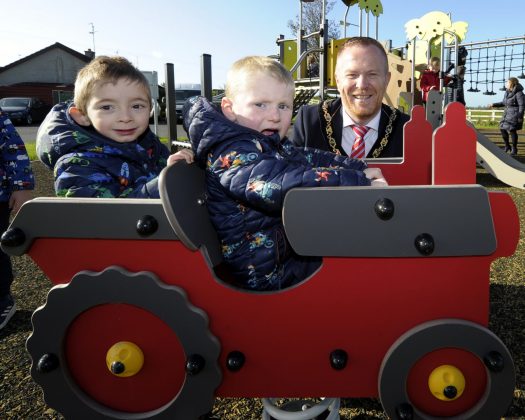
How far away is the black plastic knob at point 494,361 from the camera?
902mm

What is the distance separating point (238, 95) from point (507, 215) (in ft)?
2.19

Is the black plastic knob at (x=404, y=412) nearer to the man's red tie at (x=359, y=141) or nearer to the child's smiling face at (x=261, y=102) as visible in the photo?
the child's smiling face at (x=261, y=102)

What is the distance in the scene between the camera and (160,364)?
3.23 ft

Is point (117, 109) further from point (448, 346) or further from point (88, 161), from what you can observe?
point (448, 346)

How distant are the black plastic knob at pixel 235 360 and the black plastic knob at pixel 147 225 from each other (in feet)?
1.03

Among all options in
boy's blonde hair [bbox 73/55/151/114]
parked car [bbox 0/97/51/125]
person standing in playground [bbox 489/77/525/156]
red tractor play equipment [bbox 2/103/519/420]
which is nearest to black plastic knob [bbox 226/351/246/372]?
red tractor play equipment [bbox 2/103/519/420]

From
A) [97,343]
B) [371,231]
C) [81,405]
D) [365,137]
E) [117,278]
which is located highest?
[365,137]

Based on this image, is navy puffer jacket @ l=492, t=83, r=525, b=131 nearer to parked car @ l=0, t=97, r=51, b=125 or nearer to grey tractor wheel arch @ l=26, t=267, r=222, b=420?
grey tractor wheel arch @ l=26, t=267, r=222, b=420

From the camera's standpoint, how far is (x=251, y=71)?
109 centimetres

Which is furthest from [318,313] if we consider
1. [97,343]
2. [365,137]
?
[365,137]

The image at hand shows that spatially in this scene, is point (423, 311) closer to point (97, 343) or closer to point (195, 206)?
point (195, 206)

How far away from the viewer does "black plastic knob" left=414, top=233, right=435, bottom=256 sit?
85 centimetres

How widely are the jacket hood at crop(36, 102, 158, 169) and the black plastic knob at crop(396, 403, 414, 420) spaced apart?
0.93 metres

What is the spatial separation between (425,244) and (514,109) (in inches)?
317
